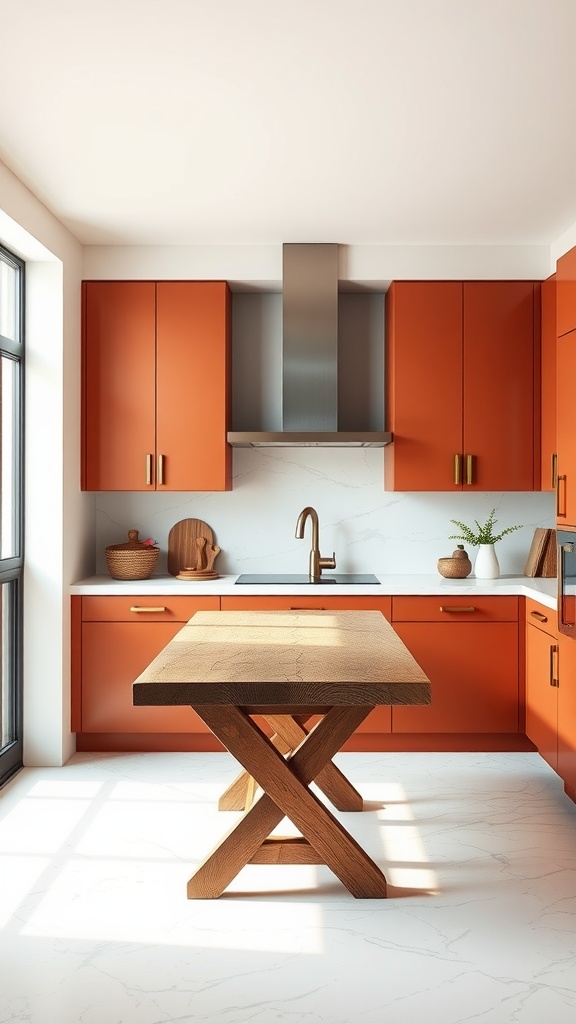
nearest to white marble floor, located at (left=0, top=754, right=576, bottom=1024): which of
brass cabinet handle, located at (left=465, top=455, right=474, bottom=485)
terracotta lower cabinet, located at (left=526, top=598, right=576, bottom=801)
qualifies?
terracotta lower cabinet, located at (left=526, top=598, right=576, bottom=801)

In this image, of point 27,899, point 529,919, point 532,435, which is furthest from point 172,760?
point 532,435

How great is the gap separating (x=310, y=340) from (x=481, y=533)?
1.38 meters

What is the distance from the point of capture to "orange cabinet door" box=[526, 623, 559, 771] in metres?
3.83

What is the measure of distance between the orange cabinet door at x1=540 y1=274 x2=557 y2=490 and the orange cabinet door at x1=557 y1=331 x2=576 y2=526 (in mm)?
735

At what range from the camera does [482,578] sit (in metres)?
4.69

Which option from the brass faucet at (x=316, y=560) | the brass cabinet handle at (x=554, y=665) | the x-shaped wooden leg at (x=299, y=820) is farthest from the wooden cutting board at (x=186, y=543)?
the x-shaped wooden leg at (x=299, y=820)

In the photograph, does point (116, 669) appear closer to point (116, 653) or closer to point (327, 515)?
point (116, 653)

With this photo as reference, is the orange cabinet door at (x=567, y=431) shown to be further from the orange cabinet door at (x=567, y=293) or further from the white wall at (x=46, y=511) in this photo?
the white wall at (x=46, y=511)

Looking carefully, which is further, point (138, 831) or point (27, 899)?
point (138, 831)

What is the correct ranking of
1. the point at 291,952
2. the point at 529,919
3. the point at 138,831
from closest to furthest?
1. the point at 291,952
2. the point at 529,919
3. the point at 138,831

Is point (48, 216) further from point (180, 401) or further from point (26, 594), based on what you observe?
point (26, 594)

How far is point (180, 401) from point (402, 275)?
134 centimetres

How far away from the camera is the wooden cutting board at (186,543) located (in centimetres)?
495

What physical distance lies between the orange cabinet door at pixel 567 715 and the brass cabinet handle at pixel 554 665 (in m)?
0.05
